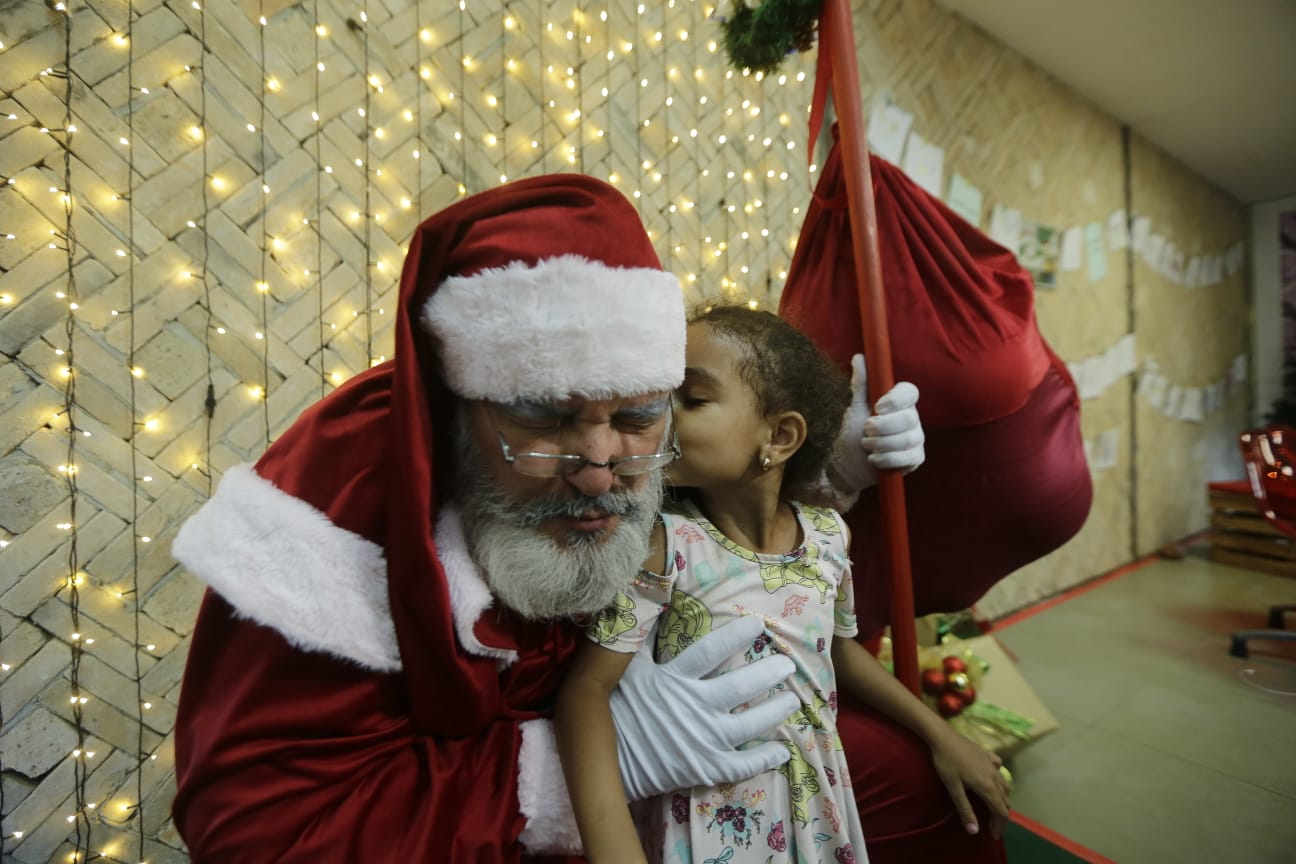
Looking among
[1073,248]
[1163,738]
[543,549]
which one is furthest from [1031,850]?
[1073,248]

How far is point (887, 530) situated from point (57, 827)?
1.51m

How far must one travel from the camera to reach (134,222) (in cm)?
108

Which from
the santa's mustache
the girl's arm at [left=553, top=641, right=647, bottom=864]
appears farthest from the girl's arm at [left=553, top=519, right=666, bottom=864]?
the santa's mustache

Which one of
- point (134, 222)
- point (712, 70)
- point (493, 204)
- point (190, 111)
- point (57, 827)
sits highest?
point (712, 70)

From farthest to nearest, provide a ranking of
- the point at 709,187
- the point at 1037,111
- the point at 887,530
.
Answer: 1. the point at 1037,111
2. the point at 709,187
3. the point at 887,530

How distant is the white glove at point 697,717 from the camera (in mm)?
691

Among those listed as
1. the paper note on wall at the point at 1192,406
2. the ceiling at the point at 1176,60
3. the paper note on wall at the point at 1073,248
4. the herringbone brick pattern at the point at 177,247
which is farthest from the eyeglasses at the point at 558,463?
the paper note on wall at the point at 1192,406

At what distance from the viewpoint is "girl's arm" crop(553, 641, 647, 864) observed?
61cm

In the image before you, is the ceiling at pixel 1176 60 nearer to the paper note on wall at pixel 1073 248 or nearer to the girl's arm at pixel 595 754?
the paper note on wall at pixel 1073 248

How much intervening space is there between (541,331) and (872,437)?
57cm

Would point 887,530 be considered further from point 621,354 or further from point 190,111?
point 190,111

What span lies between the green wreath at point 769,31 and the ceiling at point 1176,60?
2096mm

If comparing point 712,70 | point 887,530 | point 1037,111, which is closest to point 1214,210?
point 1037,111

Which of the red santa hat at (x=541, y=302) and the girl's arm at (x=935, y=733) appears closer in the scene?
the red santa hat at (x=541, y=302)
